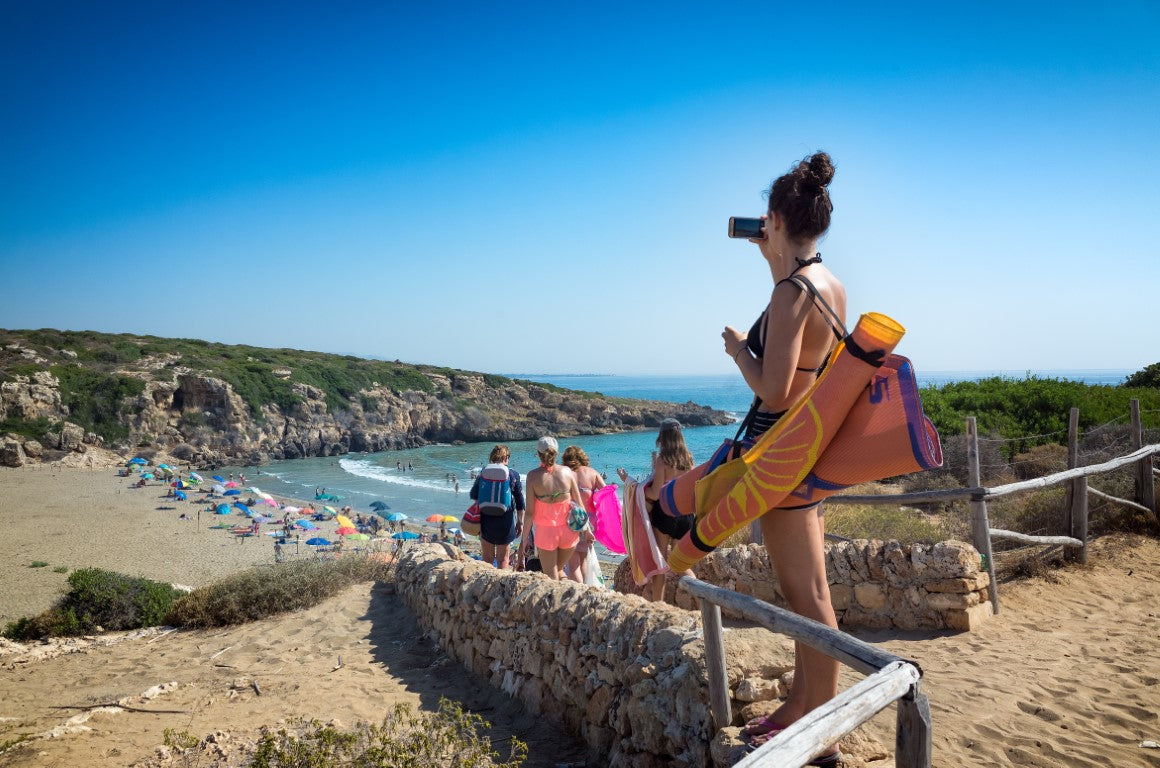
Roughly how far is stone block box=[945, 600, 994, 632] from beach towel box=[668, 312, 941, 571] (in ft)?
14.6

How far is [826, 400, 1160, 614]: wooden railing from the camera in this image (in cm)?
573

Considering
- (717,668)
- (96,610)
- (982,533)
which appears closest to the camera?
(717,668)

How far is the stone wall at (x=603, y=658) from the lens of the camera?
122 inches

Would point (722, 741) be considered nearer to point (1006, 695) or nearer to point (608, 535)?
point (1006, 695)

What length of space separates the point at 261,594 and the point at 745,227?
27.5 ft

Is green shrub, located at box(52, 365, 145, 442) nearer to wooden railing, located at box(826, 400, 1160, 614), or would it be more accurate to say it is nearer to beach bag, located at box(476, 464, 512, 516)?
beach bag, located at box(476, 464, 512, 516)

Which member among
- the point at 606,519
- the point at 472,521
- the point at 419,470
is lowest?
the point at 419,470

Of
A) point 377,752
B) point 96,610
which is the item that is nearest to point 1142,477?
point 377,752

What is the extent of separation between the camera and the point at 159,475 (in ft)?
108

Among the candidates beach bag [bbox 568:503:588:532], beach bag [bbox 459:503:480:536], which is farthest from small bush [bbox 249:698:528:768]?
beach bag [bbox 459:503:480:536]

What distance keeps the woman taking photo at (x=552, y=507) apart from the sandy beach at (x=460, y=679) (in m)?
1.33

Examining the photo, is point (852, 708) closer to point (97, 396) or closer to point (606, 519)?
point (606, 519)

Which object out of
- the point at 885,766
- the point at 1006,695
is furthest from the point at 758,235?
the point at 1006,695

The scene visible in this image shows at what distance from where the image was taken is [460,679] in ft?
18.5
